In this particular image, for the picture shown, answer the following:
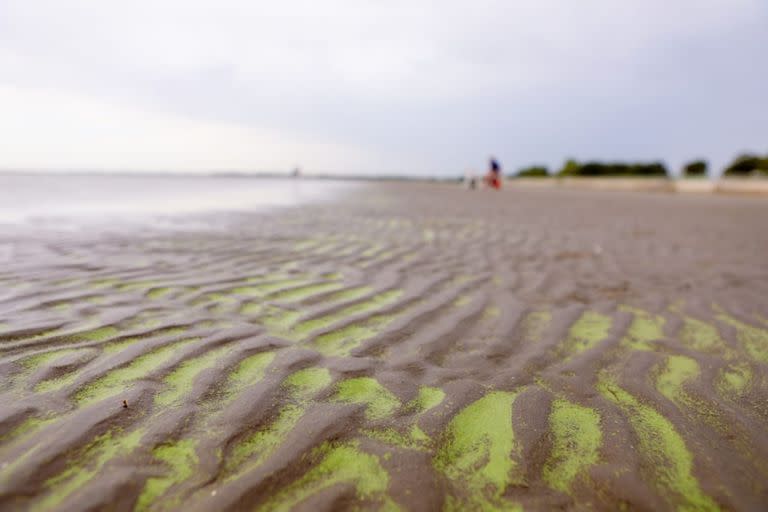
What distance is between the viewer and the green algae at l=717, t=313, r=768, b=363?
225 centimetres

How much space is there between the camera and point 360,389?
176 cm

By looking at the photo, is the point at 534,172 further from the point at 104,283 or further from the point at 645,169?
the point at 104,283

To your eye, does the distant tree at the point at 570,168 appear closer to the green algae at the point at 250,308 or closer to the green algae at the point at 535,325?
the green algae at the point at 535,325

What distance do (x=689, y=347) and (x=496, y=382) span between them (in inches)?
48.1

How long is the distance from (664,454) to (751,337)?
1.61 metres

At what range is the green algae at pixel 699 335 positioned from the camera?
92.3 inches

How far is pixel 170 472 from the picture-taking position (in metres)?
1.24

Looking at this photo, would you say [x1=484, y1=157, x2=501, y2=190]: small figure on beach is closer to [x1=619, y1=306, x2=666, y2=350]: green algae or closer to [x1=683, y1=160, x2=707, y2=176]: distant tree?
[x1=683, y1=160, x2=707, y2=176]: distant tree

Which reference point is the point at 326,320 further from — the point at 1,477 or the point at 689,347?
the point at 689,347

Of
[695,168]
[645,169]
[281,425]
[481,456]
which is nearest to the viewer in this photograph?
[481,456]

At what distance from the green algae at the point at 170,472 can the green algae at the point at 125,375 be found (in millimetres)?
439

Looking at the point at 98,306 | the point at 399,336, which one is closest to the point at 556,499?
the point at 399,336

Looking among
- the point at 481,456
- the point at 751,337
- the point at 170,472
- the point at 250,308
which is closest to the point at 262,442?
the point at 170,472

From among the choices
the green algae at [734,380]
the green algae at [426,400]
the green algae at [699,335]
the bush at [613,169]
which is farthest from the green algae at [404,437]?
the bush at [613,169]
